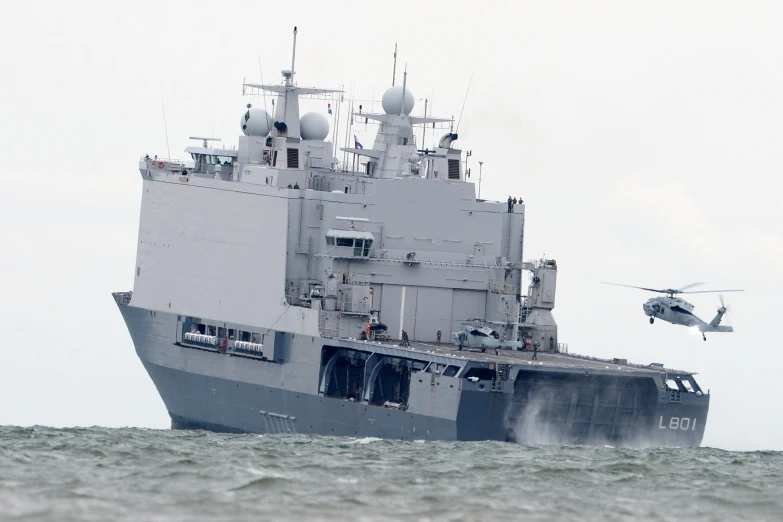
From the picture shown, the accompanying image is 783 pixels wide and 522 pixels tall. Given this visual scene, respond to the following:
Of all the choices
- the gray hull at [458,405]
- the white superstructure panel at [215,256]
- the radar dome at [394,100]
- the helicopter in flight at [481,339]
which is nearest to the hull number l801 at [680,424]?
the gray hull at [458,405]

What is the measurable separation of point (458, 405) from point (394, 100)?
17.1 m

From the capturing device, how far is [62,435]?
4144 centimetres

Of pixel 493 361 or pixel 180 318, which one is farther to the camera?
pixel 180 318

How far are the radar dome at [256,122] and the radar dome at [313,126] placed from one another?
134cm

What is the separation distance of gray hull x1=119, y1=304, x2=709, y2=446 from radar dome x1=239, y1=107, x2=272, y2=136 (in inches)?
352

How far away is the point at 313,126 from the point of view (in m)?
59.1

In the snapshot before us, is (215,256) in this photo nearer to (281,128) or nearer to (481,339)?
(281,128)

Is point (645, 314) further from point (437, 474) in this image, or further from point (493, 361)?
point (437, 474)

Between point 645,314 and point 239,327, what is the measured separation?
13771 mm

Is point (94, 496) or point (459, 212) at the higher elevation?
point (459, 212)

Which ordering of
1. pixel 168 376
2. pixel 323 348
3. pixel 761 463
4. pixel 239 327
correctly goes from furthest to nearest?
pixel 168 376, pixel 239 327, pixel 323 348, pixel 761 463

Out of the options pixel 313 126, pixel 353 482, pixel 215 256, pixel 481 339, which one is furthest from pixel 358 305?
pixel 353 482

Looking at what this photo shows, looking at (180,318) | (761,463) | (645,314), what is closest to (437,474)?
(761,463)

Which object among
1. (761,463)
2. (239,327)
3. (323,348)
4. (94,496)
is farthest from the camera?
(239,327)
